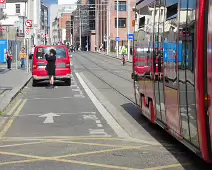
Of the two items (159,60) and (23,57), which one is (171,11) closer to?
(159,60)

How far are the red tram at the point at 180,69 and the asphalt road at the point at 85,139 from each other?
1.54ft

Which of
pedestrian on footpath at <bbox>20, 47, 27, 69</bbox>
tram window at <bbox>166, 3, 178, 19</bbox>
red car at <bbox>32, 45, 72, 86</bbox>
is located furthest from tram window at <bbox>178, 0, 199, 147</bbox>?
pedestrian on footpath at <bbox>20, 47, 27, 69</bbox>

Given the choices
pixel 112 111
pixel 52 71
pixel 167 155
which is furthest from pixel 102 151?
pixel 52 71

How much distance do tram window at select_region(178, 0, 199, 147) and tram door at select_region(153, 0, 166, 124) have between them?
1686 mm

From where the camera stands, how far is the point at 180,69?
7.05 metres

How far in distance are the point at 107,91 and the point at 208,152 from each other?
15.0 metres

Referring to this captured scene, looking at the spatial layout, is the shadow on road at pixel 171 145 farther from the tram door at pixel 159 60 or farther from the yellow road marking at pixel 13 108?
the yellow road marking at pixel 13 108

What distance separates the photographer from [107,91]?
69.1ft

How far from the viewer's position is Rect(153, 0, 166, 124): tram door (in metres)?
8.88

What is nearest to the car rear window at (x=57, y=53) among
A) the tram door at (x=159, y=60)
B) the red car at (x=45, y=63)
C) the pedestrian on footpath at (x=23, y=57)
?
the red car at (x=45, y=63)

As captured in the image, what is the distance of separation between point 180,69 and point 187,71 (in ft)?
1.42

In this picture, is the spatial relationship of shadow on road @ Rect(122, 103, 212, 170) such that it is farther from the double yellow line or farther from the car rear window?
the car rear window

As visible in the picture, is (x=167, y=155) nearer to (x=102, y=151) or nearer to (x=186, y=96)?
(x=102, y=151)

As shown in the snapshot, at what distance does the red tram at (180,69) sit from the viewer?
595cm
